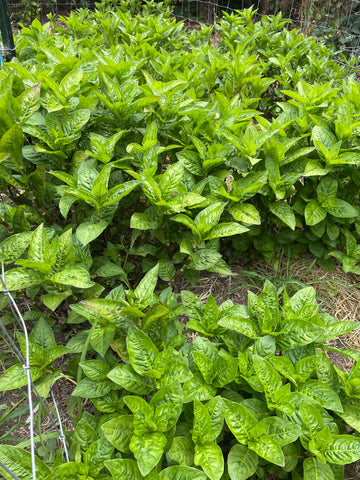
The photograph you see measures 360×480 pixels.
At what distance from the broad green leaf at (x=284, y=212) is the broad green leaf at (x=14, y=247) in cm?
122

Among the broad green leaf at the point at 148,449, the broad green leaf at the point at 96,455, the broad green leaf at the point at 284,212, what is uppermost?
the broad green leaf at the point at 284,212

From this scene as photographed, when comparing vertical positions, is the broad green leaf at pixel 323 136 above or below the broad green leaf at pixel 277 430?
above

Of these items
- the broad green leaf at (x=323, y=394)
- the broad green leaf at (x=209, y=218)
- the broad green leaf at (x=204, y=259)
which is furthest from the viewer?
the broad green leaf at (x=204, y=259)

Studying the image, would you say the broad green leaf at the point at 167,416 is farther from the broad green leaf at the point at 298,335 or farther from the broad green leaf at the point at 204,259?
the broad green leaf at the point at 204,259

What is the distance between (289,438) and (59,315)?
132cm

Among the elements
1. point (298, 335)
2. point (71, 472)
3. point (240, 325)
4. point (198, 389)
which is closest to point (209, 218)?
point (240, 325)

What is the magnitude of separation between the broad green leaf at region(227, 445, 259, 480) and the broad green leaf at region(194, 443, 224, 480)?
0.20ft

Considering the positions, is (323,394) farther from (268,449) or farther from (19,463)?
(19,463)

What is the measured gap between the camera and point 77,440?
1.38m

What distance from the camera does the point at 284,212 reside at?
2.06m

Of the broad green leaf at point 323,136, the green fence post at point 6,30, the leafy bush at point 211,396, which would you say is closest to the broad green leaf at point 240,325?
the leafy bush at point 211,396

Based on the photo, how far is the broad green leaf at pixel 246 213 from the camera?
6.25 feet

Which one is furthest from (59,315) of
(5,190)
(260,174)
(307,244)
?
(307,244)

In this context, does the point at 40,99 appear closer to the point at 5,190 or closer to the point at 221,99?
the point at 5,190
